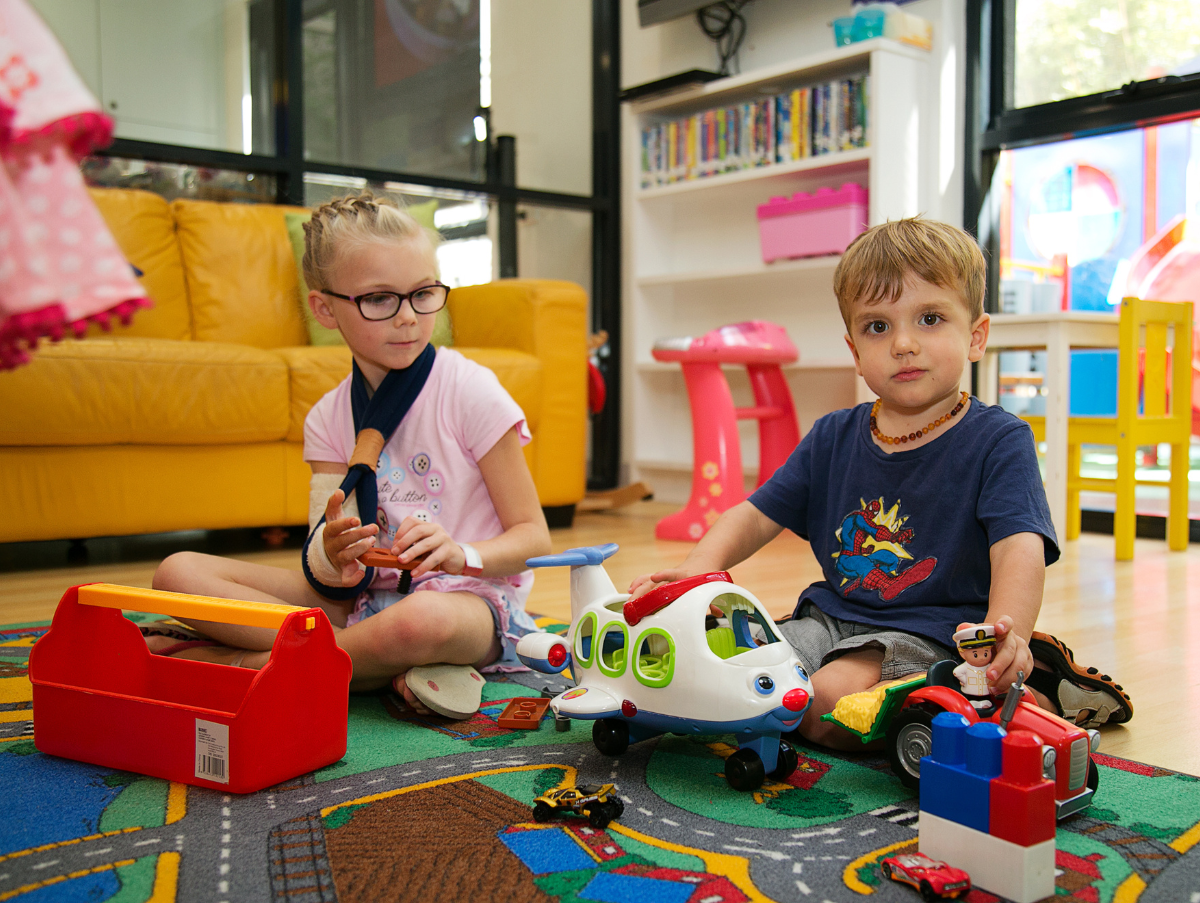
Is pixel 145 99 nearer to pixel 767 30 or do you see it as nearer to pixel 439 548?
pixel 767 30

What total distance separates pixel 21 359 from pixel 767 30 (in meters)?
3.10

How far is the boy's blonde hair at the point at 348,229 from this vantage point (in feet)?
3.96

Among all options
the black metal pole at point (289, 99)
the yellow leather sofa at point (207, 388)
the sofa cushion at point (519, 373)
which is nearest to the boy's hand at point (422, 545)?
the yellow leather sofa at point (207, 388)

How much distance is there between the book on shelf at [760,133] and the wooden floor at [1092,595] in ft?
3.67

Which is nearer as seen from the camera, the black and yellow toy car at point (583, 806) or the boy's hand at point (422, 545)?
the black and yellow toy car at point (583, 806)

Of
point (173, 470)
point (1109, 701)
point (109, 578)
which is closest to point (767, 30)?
point (173, 470)

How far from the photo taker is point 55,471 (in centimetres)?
204

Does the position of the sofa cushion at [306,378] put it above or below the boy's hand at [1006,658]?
above

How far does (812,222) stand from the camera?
9.32ft

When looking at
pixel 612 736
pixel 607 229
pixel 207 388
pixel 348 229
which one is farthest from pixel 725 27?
pixel 612 736

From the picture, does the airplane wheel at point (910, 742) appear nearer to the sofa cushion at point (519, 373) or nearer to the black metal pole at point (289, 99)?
the sofa cushion at point (519, 373)

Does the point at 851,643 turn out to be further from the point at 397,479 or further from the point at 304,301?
the point at 304,301

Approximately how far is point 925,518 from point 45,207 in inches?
31.9

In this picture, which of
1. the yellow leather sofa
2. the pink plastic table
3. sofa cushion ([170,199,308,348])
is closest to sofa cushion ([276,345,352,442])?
the yellow leather sofa
